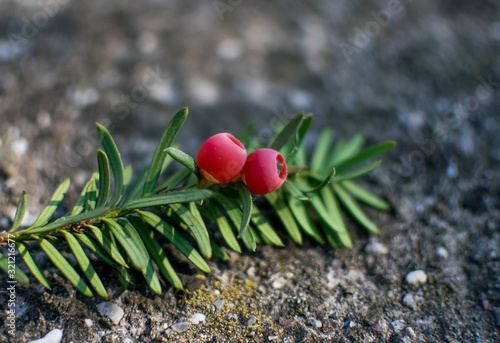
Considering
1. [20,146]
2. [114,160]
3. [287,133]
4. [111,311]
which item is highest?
[287,133]

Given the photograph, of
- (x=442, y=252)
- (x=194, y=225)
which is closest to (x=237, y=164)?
(x=194, y=225)

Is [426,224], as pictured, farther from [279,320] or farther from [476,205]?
[279,320]

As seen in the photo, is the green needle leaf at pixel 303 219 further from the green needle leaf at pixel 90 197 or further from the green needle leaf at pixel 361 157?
the green needle leaf at pixel 90 197

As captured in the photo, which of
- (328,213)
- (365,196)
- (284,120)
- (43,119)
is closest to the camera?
(328,213)

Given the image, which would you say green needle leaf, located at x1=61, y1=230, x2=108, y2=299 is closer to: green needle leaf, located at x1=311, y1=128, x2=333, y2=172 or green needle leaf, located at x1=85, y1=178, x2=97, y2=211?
green needle leaf, located at x1=85, y1=178, x2=97, y2=211

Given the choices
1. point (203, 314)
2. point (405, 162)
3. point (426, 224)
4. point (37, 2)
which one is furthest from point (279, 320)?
point (37, 2)

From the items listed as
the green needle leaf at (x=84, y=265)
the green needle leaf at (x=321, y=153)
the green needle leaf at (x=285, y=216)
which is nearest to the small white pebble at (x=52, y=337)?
the green needle leaf at (x=84, y=265)

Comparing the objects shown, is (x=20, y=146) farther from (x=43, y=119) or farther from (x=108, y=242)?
(x=108, y=242)
